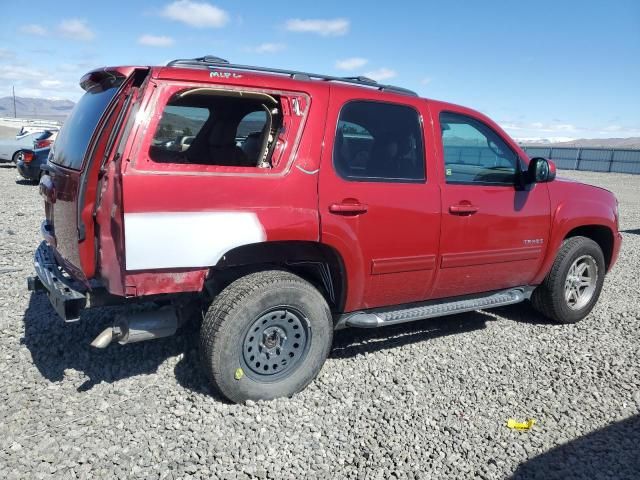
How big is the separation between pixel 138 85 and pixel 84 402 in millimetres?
1982

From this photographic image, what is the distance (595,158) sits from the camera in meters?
33.4

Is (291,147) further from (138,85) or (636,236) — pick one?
(636,236)

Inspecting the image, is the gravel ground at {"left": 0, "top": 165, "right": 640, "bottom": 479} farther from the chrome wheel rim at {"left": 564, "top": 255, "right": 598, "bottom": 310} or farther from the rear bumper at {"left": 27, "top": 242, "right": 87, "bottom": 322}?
the rear bumper at {"left": 27, "top": 242, "right": 87, "bottom": 322}

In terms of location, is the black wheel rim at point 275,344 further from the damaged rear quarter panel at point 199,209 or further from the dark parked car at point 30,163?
the dark parked car at point 30,163

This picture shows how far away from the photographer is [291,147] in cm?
329

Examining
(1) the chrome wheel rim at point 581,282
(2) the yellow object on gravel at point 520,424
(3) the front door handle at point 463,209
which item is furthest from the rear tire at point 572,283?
(2) the yellow object on gravel at point 520,424

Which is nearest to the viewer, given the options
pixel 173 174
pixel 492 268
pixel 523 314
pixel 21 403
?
pixel 173 174

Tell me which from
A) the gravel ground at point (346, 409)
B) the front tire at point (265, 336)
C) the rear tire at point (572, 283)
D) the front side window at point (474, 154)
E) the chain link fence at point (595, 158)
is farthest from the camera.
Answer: the chain link fence at point (595, 158)

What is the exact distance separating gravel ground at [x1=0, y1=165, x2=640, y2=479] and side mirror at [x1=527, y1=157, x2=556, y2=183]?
1417 millimetres

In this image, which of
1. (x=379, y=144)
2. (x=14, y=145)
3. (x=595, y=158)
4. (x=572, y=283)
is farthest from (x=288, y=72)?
(x=595, y=158)

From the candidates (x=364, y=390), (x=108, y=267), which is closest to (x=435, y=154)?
(x=364, y=390)

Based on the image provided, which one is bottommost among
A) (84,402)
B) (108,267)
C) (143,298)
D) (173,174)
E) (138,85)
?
(84,402)

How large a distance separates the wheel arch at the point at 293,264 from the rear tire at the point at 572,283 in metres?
2.31

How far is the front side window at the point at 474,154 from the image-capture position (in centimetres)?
403
